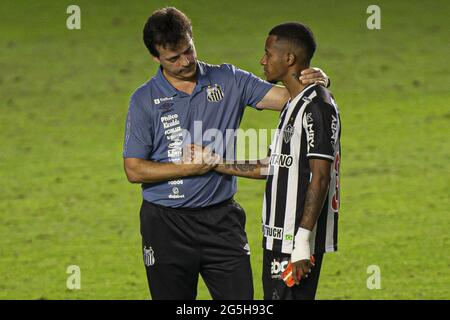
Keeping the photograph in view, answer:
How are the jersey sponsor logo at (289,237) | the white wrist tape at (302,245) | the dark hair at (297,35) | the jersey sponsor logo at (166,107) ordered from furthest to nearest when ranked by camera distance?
the jersey sponsor logo at (166,107) < the dark hair at (297,35) < the jersey sponsor logo at (289,237) < the white wrist tape at (302,245)

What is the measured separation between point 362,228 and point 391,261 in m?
1.05

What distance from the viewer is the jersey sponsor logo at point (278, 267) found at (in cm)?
513

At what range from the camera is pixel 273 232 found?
5164mm

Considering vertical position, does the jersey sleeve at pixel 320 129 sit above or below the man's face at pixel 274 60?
below

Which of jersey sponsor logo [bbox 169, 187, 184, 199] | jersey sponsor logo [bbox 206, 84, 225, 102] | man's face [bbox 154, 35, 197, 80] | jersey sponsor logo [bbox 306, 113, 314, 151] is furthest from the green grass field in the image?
jersey sponsor logo [bbox 306, 113, 314, 151]

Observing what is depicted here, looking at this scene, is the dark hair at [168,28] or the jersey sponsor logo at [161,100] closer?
the dark hair at [168,28]

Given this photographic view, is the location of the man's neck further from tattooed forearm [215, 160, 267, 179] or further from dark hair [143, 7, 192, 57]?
dark hair [143, 7, 192, 57]

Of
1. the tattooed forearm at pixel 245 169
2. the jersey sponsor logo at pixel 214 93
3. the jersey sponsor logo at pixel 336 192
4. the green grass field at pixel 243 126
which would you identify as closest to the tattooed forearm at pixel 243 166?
the tattooed forearm at pixel 245 169

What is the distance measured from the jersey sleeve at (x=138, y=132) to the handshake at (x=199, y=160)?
9.7 inches

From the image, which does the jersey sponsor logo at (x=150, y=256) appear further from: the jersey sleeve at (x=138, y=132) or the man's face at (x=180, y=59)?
the man's face at (x=180, y=59)

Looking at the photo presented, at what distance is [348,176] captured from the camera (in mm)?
12023

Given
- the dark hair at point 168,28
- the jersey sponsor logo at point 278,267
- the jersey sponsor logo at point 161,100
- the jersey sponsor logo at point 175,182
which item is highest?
the dark hair at point 168,28

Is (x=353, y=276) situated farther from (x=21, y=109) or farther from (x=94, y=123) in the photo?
(x=21, y=109)
